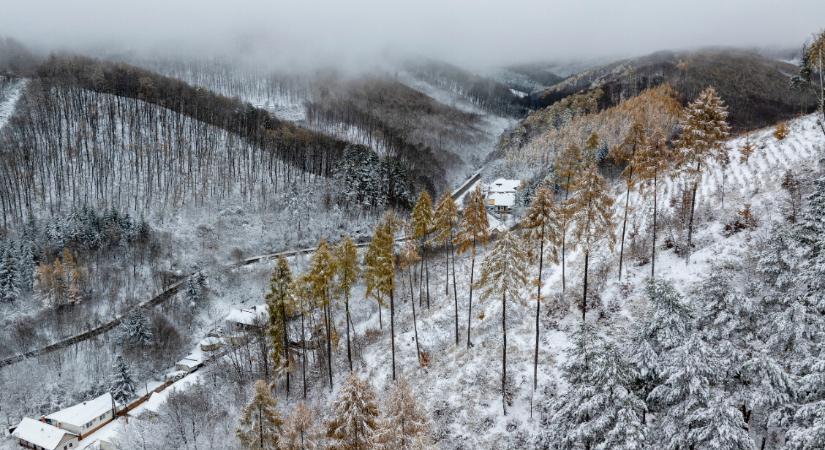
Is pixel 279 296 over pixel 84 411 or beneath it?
over

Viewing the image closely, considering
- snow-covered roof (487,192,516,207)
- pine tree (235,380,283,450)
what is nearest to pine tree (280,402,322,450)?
pine tree (235,380,283,450)

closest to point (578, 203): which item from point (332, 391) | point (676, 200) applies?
point (676, 200)

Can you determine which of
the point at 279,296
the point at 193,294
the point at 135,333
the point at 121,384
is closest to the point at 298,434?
the point at 279,296

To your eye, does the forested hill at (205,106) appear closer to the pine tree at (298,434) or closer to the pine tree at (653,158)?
the pine tree at (653,158)

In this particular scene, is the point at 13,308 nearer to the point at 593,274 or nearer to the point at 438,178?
the point at 593,274

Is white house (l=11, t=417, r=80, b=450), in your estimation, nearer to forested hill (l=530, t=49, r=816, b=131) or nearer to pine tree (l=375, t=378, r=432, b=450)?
pine tree (l=375, t=378, r=432, b=450)

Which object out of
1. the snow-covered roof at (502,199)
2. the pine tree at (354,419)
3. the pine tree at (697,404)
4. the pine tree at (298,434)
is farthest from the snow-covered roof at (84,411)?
the snow-covered roof at (502,199)

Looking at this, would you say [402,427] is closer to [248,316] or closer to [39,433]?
[39,433]
